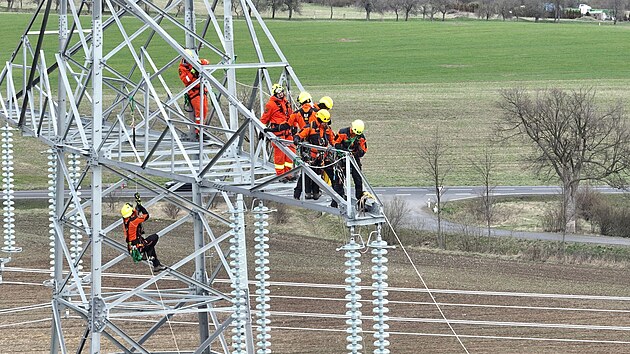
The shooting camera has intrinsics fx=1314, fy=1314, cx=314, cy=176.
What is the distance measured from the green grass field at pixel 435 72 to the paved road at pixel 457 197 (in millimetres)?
2283

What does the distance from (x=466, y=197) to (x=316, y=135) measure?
4548 cm

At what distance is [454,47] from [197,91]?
11329cm

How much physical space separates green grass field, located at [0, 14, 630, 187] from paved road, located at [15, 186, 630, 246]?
7.49ft

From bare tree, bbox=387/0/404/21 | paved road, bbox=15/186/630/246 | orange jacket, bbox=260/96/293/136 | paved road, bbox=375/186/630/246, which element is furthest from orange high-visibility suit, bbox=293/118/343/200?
bare tree, bbox=387/0/404/21

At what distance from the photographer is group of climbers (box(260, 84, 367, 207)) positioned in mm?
26453

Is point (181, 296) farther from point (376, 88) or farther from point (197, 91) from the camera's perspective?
point (376, 88)

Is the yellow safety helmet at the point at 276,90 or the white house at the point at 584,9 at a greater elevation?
the yellow safety helmet at the point at 276,90

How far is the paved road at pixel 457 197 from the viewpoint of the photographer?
6281 centimetres

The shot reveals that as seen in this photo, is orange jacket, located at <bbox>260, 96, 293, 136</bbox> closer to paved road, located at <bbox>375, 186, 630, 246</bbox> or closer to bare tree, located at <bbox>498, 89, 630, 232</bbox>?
paved road, located at <bbox>375, 186, 630, 246</bbox>

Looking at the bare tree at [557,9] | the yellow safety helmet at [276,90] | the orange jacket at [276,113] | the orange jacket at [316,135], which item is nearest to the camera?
the orange jacket at [316,135]

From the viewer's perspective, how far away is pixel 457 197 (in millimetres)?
72250

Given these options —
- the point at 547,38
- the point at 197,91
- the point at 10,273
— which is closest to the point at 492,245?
the point at 10,273

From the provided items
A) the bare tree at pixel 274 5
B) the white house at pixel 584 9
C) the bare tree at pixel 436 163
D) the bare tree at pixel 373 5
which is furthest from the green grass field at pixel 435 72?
the white house at pixel 584 9

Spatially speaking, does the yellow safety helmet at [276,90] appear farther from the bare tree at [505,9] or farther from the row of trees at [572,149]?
the bare tree at [505,9]
